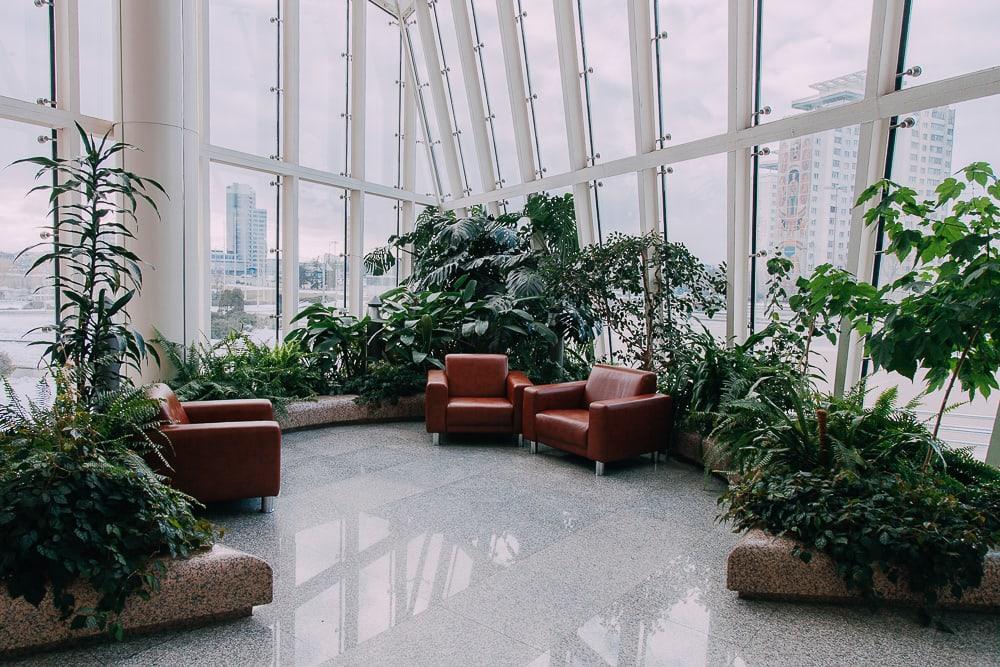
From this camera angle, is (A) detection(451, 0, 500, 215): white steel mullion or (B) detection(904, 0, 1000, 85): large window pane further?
(A) detection(451, 0, 500, 215): white steel mullion

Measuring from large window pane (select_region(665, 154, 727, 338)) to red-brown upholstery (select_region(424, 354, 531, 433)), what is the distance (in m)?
2.33

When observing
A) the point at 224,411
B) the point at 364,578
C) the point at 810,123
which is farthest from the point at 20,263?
the point at 810,123

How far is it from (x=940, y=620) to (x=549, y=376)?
189 inches

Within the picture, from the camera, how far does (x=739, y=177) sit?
19.8 feet

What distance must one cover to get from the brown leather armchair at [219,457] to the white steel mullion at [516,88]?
5.61 meters

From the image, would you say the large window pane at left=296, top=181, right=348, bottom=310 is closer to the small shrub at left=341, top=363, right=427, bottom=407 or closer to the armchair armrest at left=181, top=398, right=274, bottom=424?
the small shrub at left=341, top=363, right=427, bottom=407

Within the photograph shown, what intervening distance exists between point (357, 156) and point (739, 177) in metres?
5.30

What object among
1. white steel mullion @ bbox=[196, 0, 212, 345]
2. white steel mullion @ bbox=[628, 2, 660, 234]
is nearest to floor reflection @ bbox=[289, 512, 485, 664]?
white steel mullion @ bbox=[196, 0, 212, 345]

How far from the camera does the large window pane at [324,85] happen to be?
8234mm

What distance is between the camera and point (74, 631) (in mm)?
2383

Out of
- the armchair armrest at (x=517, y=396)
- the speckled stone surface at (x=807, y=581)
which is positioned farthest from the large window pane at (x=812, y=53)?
the speckled stone surface at (x=807, y=581)

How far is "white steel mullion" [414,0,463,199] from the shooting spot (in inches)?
360

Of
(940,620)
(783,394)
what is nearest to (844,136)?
(783,394)

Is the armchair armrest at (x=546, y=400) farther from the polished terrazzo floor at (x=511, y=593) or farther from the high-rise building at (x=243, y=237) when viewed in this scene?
the high-rise building at (x=243, y=237)
